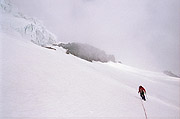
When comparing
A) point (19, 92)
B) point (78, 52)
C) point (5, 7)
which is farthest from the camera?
point (78, 52)

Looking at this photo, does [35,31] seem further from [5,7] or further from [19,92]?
[19,92]

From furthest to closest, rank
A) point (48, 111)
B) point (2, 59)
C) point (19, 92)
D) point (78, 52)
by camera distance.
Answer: point (78, 52) → point (2, 59) → point (19, 92) → point (48, 111)

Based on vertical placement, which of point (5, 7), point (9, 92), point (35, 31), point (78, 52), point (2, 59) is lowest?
point (9, 92)

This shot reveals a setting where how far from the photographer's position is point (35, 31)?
67.4 meters

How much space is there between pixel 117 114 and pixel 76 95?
262cm

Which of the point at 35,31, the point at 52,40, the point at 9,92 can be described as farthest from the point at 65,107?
the point at 52,40

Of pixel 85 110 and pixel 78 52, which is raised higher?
pixel 78 52

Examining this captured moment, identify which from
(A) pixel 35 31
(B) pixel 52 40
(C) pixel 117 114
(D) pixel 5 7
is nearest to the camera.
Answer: (C) pixel 117 114

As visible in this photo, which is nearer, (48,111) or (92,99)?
(48,111)

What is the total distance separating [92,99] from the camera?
667 cm

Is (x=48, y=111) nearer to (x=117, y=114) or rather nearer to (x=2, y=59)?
(x=117, y=114)

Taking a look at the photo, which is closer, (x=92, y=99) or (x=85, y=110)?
(x=85, y=110)

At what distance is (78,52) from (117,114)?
67919 millimetres

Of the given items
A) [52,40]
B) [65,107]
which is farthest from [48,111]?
[52,40]
